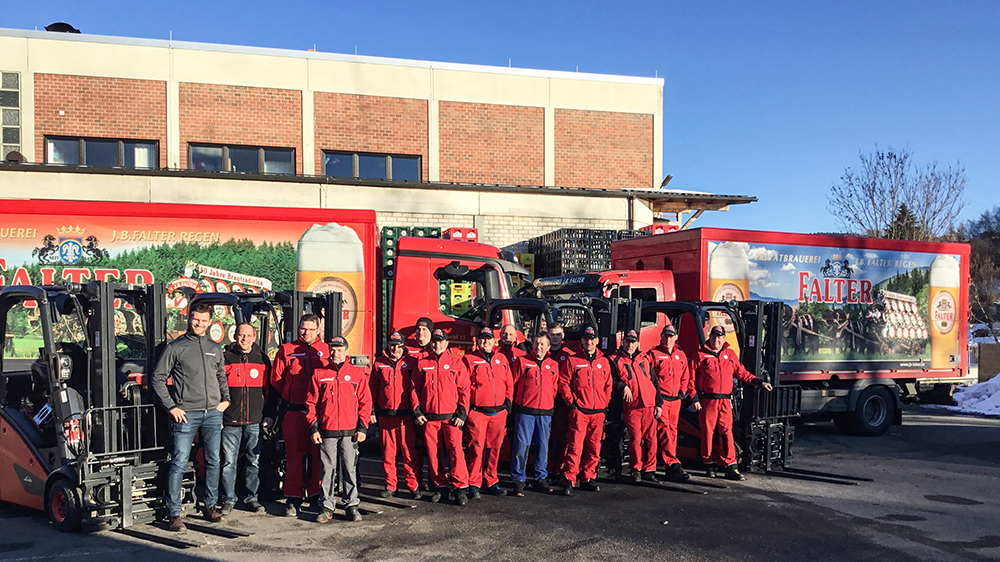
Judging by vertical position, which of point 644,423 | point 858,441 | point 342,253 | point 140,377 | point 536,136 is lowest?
point 858,441

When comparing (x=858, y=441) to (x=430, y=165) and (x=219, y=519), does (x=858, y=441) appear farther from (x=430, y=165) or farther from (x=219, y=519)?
(x=430, y=165)

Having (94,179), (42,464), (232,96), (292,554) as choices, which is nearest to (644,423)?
(292,554)

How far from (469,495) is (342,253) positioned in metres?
4.29


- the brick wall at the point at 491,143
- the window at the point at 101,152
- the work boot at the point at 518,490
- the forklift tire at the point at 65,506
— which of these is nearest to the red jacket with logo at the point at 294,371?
the forklift tire at the point at 65,506

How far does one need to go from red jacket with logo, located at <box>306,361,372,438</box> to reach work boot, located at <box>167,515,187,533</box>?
4.42 feet

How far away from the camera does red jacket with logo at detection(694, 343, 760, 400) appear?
8.80 m

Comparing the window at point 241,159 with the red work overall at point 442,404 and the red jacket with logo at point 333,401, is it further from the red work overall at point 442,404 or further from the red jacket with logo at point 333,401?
the red jacket with logo at point 333,401

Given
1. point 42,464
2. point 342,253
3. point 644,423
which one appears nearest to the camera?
point 42,464

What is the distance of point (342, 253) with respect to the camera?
1073cm

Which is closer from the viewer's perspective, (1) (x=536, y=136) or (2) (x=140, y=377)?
Answer: (2) (x=140, y=377)

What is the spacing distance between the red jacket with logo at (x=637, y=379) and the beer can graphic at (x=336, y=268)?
12.8 feet

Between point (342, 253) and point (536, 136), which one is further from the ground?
point (536, 136)

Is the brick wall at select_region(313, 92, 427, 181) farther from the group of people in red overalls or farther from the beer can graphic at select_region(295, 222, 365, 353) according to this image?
the group of people in red overalls

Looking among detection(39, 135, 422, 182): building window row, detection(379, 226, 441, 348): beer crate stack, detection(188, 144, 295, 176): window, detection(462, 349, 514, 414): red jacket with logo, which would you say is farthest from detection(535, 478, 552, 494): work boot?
detection(188, 144, 295, 176): window
